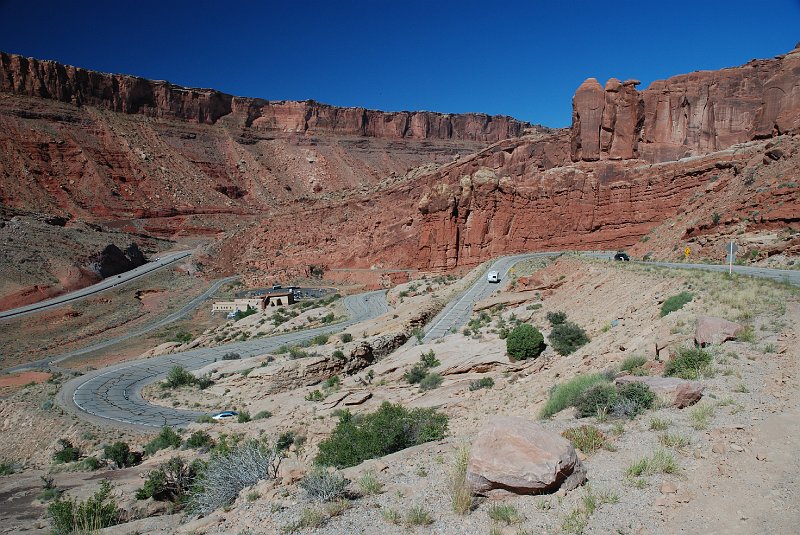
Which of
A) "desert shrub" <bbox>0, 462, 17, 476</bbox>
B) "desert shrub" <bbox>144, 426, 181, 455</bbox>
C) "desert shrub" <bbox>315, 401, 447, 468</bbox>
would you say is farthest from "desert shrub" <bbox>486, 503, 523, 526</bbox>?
"desert shrub" <bbox>0, 462, 17, 476</bbox>

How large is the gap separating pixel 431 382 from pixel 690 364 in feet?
25.2

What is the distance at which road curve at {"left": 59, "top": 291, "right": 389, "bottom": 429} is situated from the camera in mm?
19141

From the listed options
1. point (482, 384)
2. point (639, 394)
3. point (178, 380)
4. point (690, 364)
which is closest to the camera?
point (639, 394)

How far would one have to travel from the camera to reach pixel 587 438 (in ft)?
22.4

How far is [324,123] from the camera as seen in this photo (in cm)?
12556

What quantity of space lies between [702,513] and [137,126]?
11569 cm

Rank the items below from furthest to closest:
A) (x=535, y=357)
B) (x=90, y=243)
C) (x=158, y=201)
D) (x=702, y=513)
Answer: (x=158, y=201) → (x=90, y=243) → (x=535, y=357) → (x=702, y=513)

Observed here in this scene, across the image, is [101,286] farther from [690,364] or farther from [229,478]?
[690,364]

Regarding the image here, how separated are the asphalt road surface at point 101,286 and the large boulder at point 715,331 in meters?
51.7

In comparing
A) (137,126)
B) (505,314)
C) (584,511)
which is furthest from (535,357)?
(137,126)

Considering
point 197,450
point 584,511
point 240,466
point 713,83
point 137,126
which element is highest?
point 137,126

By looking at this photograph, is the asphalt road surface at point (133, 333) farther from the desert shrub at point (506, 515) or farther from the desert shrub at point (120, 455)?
the desert shrub at point (506, 515)

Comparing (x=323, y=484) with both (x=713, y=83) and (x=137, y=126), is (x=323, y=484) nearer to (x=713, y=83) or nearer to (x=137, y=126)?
(x=713, y=83)

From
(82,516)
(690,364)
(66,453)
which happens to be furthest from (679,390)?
(66,453)
